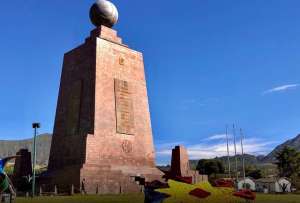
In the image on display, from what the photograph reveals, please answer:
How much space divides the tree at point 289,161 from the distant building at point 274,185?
2.13m

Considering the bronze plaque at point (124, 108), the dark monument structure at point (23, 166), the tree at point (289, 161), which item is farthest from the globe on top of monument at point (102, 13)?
the tree at point (289, 161)

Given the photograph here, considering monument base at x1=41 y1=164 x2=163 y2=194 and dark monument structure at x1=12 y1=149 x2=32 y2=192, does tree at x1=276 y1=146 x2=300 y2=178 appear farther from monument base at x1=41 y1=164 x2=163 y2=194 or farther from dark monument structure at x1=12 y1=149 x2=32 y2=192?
dark monument structure at x1=12 y1=149 x2=32 y2=192

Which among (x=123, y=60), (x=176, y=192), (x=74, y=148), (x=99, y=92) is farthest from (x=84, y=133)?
(x=176, y=192)

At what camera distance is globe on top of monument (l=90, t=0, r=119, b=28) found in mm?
33500

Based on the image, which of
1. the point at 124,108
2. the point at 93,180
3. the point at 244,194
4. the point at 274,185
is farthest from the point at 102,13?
the point at 274,185

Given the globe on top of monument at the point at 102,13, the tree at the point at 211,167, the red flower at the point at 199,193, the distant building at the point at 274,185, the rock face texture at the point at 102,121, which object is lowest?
the distant building at the point at 274,185

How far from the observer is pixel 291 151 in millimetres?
69688

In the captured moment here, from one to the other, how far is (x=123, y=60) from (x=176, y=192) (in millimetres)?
25048

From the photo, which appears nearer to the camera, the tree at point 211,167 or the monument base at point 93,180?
the monument base at point 93,180

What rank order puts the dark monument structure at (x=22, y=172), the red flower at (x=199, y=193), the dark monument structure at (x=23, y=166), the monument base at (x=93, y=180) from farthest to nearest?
the dark monument structure at (x=23, y=166) < the dark monument structure at (x=22, y=172) < the monument base at (x=93, y=180) < the red flower at (x=199, y=193)

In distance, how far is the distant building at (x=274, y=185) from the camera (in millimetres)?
65750

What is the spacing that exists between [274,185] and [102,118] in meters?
51.4

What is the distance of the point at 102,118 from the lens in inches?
1177

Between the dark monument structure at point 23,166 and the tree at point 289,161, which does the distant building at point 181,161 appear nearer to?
the dark monument structure at point 23,166
